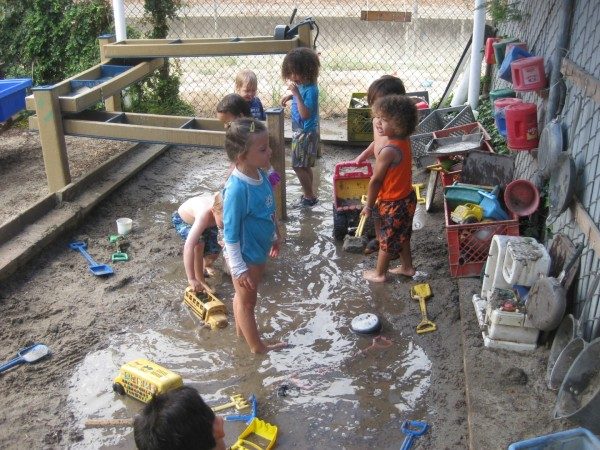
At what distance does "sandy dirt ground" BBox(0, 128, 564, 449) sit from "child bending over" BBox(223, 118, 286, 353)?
23.6 inches

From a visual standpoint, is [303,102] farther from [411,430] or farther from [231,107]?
[411,430]

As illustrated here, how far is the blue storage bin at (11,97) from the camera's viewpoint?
23.9 feet

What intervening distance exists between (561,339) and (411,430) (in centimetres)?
98

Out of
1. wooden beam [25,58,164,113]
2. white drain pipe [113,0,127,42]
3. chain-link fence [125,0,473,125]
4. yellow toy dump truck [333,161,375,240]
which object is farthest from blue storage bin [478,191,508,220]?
chain-link fence [125,0,473,125]

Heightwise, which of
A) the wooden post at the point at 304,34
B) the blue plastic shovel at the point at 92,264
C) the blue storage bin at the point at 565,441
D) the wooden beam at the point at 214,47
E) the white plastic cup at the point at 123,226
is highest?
the wooden post at the point at 304,34

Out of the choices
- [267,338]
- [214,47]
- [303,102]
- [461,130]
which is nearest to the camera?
[267,338]

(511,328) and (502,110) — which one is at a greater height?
(502,110)

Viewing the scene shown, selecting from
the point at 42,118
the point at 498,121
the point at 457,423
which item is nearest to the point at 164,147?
the point at 42,118

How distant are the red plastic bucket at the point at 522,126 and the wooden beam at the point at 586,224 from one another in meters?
0.97

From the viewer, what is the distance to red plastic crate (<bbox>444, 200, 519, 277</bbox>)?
178 inches

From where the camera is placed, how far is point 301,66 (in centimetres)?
571

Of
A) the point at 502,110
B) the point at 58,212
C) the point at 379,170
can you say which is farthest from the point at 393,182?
the point at 58,212

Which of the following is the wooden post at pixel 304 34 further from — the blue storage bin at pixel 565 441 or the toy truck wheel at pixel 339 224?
the blue storage bin at pixel 565 441

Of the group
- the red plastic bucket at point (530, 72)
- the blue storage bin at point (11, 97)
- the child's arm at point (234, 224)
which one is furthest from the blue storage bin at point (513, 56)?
the blue storage bin at point (11, 97)
